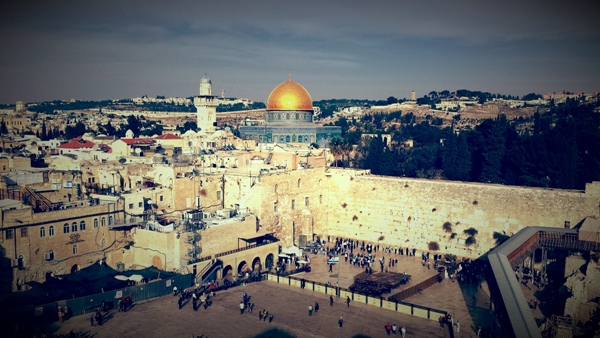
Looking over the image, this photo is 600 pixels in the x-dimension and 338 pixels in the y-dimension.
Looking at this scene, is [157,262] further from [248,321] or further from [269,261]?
[248,321]

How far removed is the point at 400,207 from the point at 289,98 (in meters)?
16.3

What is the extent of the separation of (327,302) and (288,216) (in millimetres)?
8751

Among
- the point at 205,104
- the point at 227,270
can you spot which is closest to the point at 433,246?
the point at 227,270

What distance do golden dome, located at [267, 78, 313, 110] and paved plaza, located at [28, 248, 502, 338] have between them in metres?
21.8

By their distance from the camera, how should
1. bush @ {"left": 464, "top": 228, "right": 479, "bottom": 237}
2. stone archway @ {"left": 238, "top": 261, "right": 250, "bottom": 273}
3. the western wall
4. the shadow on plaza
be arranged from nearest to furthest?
the shadow on plaza < stone archway @ {"left": 238, "top": 261, "right": 250, "bottom": 273} < the western wall < bush @ {"left": 464, "top": 228, "right": 479, "bottom": 237}

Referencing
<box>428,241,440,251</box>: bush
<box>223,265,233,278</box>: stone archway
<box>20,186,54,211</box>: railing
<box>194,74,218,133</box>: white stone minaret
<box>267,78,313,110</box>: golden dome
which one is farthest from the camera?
<box>194,74,218,133</box>: white stone minaret

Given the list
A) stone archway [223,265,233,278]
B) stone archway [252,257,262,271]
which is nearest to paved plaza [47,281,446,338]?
stone archway [223,265,233,278]

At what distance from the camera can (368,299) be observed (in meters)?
19.0

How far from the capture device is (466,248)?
84.1ft

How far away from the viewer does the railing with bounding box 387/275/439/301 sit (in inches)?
765

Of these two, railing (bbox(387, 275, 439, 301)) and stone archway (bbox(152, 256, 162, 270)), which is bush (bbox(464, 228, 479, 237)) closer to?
railing (bbox(387, 275, 439, 301))

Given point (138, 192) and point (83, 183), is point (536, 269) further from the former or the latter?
point (83, 183)

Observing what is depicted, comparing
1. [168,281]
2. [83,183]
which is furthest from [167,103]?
[168,281]

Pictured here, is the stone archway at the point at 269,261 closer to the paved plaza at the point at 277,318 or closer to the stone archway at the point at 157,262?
the paved plaza at the point at 277,318
